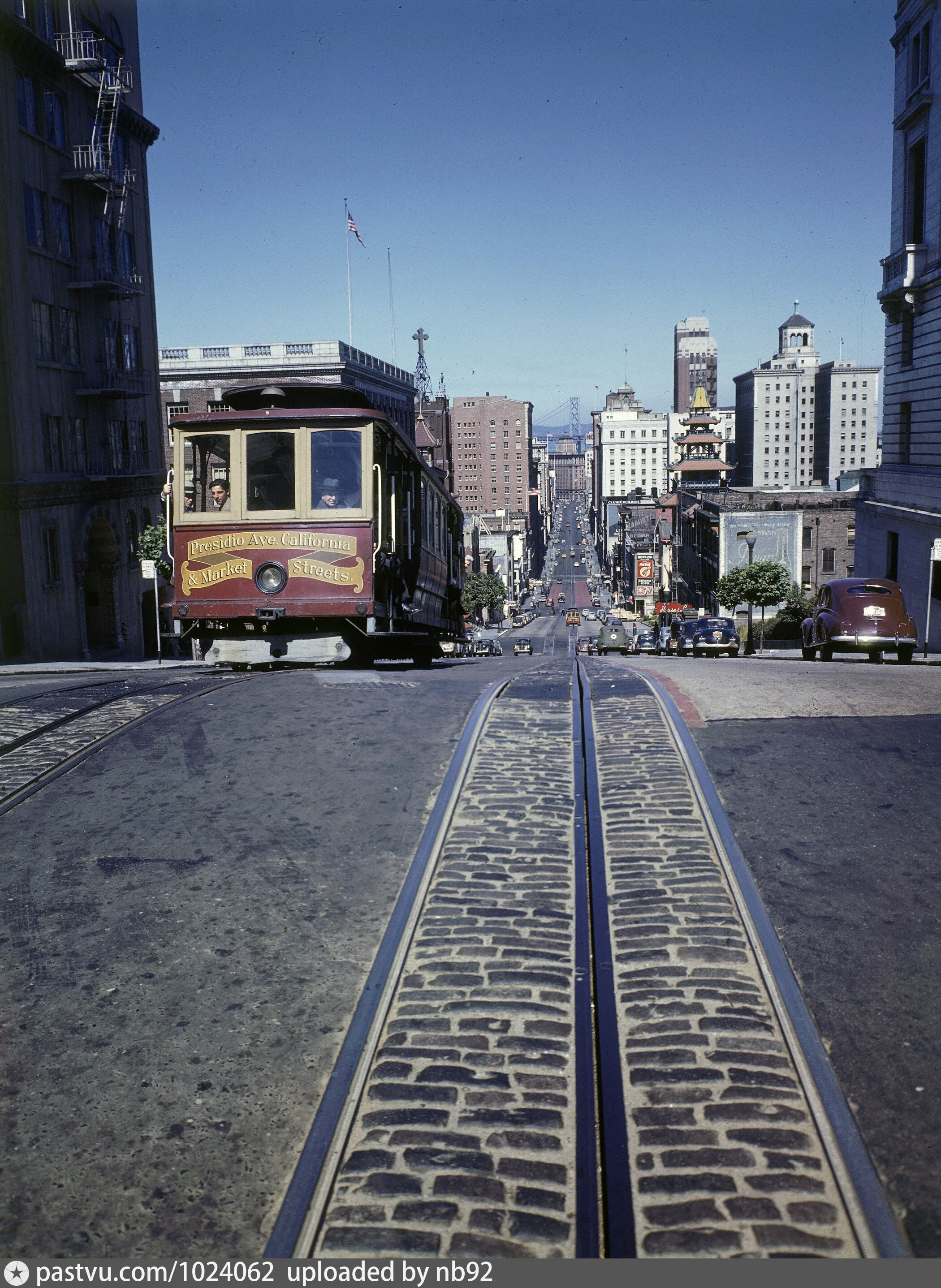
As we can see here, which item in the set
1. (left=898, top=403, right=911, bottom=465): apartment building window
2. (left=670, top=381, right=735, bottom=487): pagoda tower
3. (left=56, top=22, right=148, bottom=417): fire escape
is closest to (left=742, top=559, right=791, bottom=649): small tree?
(left=898, top=403, right=911, bottom=465): apartment building window

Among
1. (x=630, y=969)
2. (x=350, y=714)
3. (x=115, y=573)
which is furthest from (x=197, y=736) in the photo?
(x=115, y=573)

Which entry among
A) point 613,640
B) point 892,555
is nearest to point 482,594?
point 892,555

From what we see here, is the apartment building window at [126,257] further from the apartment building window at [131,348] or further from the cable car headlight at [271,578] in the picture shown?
the cable car headlight at [271,578]

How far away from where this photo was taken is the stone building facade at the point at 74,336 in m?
29.7

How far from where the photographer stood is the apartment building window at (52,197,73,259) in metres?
32.8

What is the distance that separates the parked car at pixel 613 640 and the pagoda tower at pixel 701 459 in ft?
234

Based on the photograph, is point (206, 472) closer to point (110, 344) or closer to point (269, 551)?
point (269, 551)

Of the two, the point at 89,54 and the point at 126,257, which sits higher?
the point at 89,54

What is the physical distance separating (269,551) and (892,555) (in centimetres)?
3395

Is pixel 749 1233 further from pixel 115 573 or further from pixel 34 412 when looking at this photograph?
pixel 115 573

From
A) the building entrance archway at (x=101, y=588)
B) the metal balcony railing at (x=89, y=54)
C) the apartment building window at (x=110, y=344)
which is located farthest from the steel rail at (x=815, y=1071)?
the metal balcony railing at (x=89, y=54)

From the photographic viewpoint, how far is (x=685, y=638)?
107 ft

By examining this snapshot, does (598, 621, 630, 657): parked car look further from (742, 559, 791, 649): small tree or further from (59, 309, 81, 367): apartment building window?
(59, 309, 81, 367): apartment building window

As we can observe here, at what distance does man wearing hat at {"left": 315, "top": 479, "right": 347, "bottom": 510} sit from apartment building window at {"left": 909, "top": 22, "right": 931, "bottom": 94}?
32.8m
